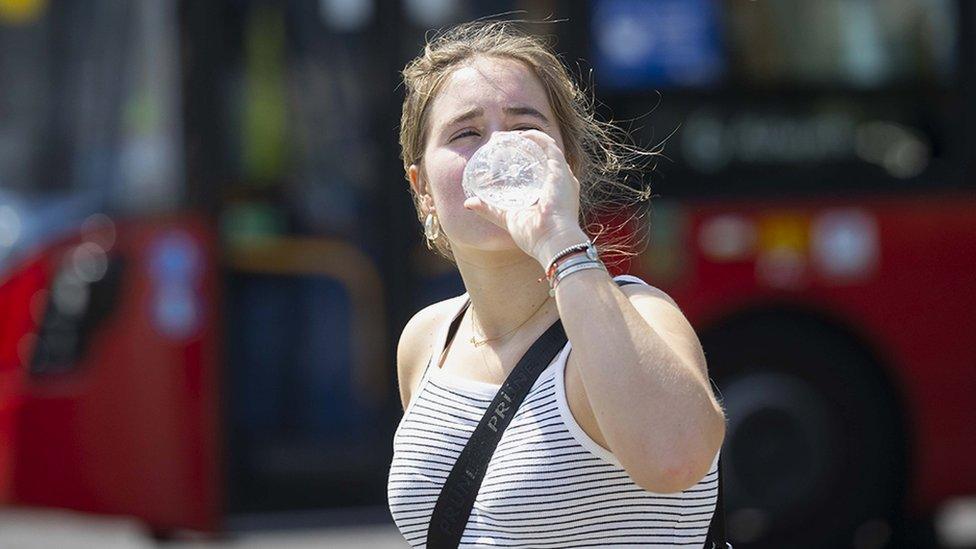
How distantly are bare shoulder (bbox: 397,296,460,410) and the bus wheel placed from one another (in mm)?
4222

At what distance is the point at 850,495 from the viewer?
6.93 meters

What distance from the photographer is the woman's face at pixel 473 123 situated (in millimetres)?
2252

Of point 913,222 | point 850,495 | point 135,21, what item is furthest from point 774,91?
point 135,21

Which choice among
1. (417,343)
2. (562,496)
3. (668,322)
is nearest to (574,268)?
(668,322)

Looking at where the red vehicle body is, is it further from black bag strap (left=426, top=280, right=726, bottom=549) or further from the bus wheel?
black bag strap (left=426, top=280, right=726, bottom=549)

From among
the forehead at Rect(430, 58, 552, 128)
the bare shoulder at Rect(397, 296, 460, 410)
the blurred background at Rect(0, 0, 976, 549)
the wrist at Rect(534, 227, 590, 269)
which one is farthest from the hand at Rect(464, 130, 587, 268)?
the blurred background at Rect(0, 0, 976, 549)

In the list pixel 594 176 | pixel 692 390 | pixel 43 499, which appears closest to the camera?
pixel 692 390

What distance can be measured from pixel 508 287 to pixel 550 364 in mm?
175

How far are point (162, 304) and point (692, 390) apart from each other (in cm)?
473

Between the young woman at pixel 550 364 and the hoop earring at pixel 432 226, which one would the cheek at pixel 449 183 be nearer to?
the young woman at pixel 550 364

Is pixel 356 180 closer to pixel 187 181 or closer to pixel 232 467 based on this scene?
pixel 187 181

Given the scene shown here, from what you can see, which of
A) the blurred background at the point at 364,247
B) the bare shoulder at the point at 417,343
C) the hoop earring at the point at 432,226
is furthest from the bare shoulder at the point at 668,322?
the blurred background at the point at 364,247

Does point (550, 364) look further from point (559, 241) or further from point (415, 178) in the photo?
point (415, 178)

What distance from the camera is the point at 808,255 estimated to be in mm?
6781
